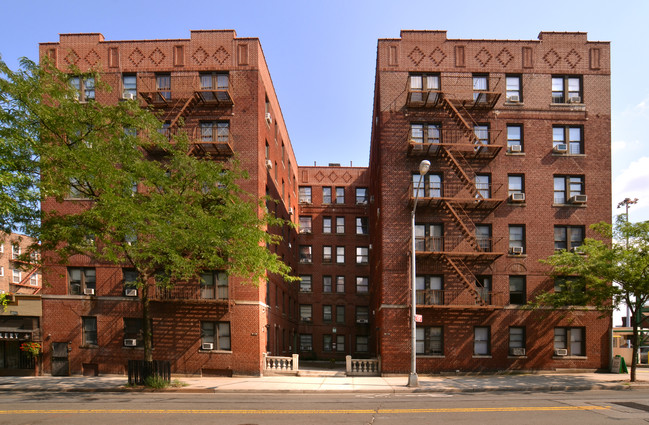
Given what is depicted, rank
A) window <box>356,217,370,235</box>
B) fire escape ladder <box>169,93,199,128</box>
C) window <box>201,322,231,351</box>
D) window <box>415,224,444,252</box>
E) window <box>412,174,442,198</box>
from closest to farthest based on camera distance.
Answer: window <box>201,322,231,351</box>
fire escape ladder <box>169,93,199,128</box>
window <box>415,224,444,252</box>
window <box>412,174,442,198</box>
window <box>356,217,370,235</box>

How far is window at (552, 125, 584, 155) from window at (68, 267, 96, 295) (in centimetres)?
2848

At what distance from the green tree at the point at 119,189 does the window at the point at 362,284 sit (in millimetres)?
27253

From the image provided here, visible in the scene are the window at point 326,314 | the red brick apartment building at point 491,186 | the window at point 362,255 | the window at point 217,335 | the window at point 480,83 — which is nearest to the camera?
the window at point 217,335

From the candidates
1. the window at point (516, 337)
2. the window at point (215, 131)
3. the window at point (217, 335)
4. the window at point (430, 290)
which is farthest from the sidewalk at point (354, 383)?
the window at point (215, 131)

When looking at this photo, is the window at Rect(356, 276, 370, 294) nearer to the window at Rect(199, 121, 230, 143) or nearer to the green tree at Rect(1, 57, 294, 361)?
the window at Rect(199, 121, 230, 143)

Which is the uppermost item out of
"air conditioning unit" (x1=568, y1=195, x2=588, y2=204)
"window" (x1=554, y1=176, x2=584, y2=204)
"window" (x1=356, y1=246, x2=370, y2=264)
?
"window" (x1=554, y1=176, x2=584, y2=204)

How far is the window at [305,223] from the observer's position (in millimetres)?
46791

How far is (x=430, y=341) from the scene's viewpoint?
25.5 meters

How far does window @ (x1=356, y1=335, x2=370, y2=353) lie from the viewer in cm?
4453

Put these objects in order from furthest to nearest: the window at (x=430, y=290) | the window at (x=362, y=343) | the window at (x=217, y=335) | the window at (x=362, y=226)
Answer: the window at (x=362, y=226), the window at (x=362, y=343), the window at (x=430, y=290), the window at (x=217, y=335)

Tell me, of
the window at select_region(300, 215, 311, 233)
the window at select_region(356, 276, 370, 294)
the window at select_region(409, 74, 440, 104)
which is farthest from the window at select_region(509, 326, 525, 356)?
the window at select_region(300, 215, 311, 233)

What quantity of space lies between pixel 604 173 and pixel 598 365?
1121 centimetres

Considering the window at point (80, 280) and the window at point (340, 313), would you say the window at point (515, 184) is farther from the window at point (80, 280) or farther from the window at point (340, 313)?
the window at point (80, 280)

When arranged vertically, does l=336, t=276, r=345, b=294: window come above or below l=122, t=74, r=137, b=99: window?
below
